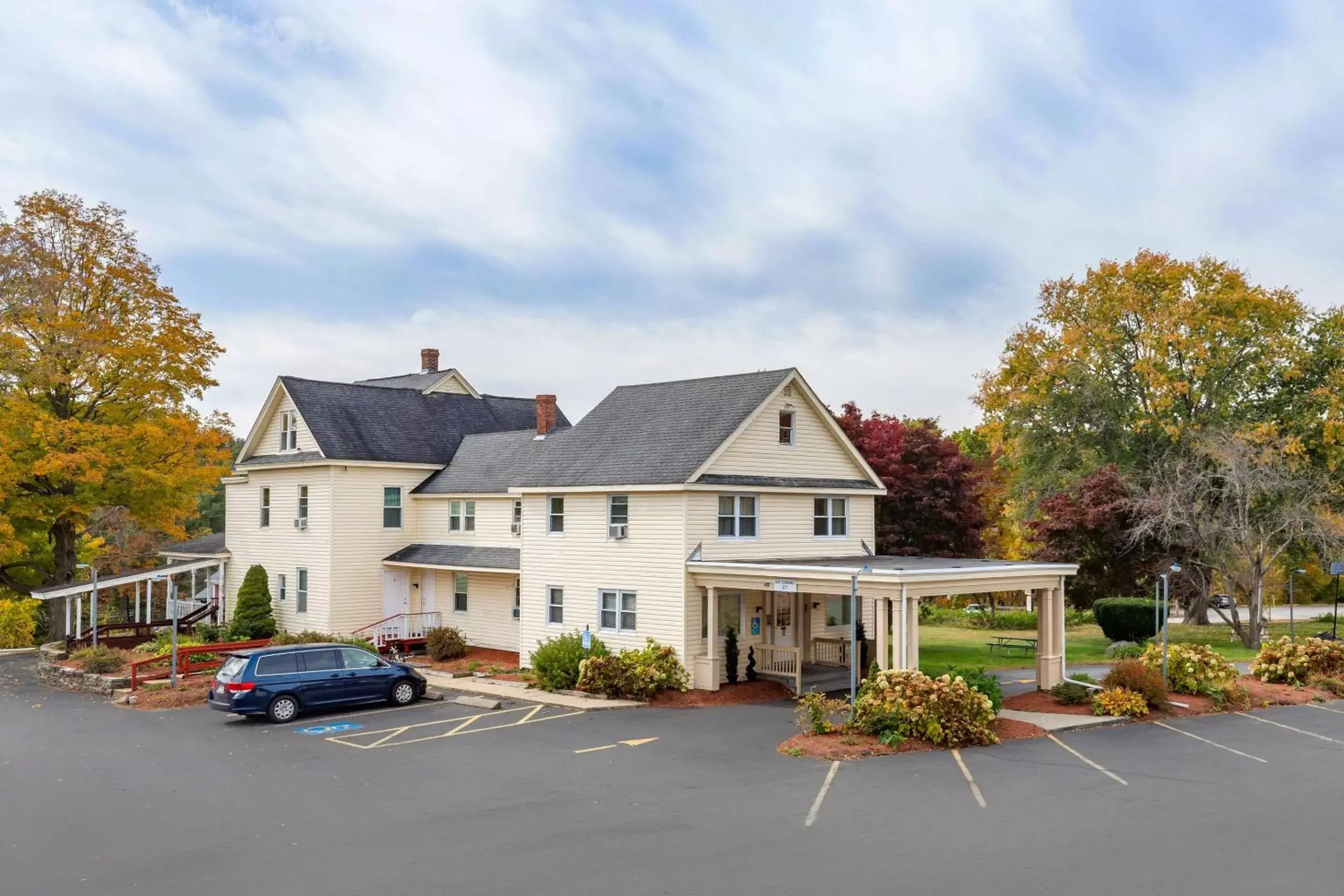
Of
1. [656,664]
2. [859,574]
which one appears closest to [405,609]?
[656,664]

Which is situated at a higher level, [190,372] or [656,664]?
[190,372]

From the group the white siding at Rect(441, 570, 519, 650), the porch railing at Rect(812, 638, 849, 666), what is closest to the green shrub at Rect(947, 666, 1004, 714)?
the porch railing at Rect(812, 638, 849, 666)

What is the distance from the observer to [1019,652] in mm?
38719

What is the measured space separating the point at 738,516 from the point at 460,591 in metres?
12.8

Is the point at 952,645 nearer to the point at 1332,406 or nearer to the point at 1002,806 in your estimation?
the point at 1332,406

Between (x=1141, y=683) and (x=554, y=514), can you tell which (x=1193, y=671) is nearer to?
(x=1141, y=683)

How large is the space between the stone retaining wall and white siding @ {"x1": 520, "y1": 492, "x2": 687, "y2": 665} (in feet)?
36.1

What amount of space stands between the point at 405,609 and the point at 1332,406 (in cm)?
3979

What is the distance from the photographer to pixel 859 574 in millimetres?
23734

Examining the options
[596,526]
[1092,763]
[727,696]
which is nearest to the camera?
[1092,763]

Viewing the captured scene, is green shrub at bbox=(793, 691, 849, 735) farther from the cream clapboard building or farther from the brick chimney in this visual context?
the brick chimney

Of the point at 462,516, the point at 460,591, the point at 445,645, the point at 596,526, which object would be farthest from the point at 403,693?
the point at 462,516

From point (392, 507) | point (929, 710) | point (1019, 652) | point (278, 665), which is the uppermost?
point (392, 507)

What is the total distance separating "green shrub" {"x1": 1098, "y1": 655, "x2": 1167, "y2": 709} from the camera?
2386 centimetres
